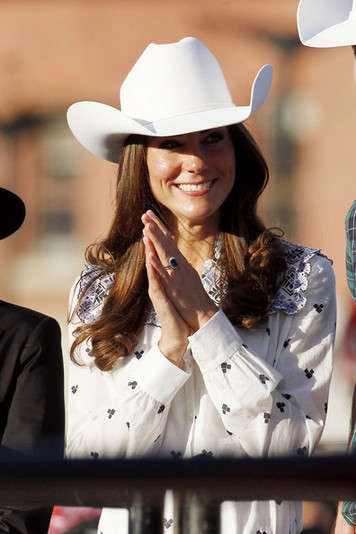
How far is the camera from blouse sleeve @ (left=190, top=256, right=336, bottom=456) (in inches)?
108

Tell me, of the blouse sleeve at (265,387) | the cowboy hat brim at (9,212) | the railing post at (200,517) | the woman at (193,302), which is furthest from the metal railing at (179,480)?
the cowboy hat brim at (9,212)

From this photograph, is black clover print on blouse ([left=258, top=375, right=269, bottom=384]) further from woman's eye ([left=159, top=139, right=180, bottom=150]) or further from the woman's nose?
woman's eye ([left=159, top=139, right=180, bottom=150])

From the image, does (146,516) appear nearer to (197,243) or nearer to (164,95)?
(197,243)

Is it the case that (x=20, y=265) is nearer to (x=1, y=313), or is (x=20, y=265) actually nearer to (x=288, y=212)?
(x=288, y=212)

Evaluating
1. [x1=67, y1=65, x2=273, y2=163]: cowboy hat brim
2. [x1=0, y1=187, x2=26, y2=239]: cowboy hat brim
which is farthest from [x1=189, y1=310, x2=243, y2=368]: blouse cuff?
[x1=0, y1=187, x2=26, y2=239]: cowboy hat brim

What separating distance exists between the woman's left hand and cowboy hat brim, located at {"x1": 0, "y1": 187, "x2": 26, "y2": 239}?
57 centimetres

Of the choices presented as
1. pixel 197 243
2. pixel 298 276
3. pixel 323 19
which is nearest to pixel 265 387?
pixel 298 276

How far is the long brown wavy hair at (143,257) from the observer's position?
2.96 meters

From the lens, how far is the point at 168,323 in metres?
2.82

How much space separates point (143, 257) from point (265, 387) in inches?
22.8

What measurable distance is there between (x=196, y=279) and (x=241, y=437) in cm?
40

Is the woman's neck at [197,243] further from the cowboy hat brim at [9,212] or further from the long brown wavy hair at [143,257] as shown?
the cowboy hat brim at [9,212]

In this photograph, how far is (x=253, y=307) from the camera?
9.62ft

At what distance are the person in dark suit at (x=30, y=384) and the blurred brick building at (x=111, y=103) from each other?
9.07 m
